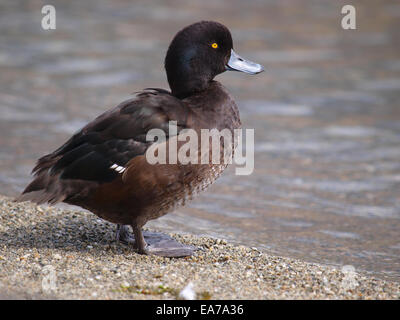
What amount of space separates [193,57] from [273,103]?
5042mm

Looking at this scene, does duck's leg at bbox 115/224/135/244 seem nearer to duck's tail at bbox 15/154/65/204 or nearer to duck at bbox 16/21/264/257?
duck at bbox 16/21/264/257

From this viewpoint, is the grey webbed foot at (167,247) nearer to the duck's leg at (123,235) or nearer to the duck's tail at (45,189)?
the duck's leg at (123,235)

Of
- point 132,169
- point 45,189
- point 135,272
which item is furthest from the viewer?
point 45,189

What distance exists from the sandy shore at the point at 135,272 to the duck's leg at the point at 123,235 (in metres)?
0.05

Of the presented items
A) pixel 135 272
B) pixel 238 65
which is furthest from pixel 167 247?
pixel 238 65

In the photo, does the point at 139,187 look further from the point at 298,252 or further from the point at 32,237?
the point at 298,252

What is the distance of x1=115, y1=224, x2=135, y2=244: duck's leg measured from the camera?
473 cm

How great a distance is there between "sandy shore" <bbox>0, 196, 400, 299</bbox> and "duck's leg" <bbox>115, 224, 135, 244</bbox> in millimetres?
53

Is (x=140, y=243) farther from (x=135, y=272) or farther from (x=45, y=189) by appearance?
(x=45, y=189)

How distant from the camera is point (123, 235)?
4.75m

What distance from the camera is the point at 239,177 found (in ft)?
24.4

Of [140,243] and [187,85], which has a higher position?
[187,85]

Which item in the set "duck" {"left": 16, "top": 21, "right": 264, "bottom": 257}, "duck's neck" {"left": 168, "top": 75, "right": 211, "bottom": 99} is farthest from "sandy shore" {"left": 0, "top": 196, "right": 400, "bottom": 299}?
"duck's neck" {"left": 168, "top": 75, "right": 211, "bottom": 99}

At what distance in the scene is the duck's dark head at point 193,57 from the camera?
471 centimetres
